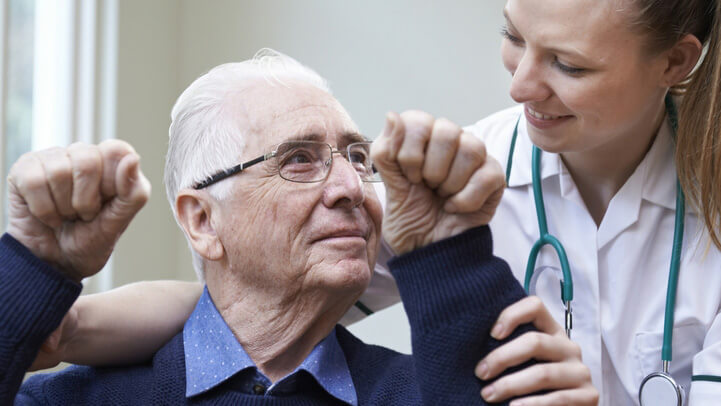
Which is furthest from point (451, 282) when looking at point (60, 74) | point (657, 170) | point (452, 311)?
point (60, 74)

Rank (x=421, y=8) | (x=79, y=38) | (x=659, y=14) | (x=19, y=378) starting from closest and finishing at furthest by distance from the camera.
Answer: (x=19, y=378)
(x=659, y=14)
(x=79, y=38)
(x=421, y=8)

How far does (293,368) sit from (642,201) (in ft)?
2.46

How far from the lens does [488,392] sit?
1112mm

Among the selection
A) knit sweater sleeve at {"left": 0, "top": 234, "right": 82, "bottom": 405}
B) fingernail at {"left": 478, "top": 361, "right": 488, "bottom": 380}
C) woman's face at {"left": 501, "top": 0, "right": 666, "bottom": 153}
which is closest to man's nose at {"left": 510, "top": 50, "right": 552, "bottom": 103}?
woman's face at {"left": 501, "top": 0, "right": 666, "bottom": 153}

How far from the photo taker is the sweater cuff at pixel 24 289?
3.72 ft

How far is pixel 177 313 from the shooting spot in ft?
5.15

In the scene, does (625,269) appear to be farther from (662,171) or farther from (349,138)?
(349,138)

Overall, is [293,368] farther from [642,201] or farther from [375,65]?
[375,65]

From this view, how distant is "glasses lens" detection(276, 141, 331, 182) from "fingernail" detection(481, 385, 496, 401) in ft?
1.66

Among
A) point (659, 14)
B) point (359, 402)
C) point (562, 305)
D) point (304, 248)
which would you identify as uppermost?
point (659, 14)

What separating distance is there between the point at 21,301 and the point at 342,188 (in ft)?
1.82

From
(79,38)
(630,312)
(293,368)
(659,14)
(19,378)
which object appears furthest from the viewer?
(79,38)

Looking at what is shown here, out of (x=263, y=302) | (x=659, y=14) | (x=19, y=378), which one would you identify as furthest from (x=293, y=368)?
(x=659, y=14)

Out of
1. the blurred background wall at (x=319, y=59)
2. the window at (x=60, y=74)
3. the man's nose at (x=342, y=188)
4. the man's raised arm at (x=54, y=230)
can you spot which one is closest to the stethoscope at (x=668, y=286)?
the man's nose at (x=342, y=188)
